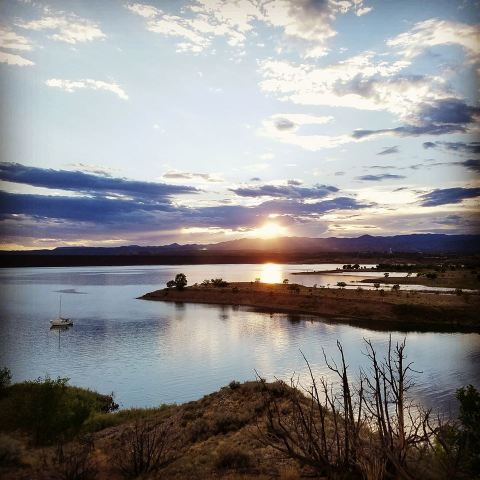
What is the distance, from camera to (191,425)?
25828 mm

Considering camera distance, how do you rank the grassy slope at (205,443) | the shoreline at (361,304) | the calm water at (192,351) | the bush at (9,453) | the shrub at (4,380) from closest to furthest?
the grassy slope at (205,443)
the bush at (9,453)
the shrub at (4,380)
the calm water at (192,351)
the shoreline at (361,304)

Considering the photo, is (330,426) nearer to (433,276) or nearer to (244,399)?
(244,399)

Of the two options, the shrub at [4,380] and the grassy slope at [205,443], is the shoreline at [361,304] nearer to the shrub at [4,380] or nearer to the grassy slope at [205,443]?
the grassy slope at [205,443]

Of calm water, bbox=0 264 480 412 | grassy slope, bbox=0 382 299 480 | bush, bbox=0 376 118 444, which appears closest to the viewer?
grassy slope, bbox=0 382 299 480

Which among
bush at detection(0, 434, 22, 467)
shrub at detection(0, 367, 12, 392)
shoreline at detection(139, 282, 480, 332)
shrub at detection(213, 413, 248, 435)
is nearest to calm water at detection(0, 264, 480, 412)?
shrub at detection(0, 367, 12, 392)

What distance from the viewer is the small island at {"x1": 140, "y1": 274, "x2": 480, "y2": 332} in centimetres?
7282

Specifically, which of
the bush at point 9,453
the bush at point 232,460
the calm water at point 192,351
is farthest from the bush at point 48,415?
the bush at point 232,460

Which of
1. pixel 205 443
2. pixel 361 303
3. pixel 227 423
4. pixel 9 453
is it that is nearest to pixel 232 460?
pixel 205 443

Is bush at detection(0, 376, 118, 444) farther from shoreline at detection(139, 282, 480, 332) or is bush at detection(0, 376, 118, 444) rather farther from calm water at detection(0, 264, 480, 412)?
shoreline at detection(139, 282, 480, 332)

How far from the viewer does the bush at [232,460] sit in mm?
18219

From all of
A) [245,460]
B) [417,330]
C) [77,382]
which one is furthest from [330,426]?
[417,330]

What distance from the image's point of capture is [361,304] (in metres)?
83.5

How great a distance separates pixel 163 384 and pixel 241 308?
59.7 meters

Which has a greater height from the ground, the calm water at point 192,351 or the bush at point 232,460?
the bush at point 232,460
